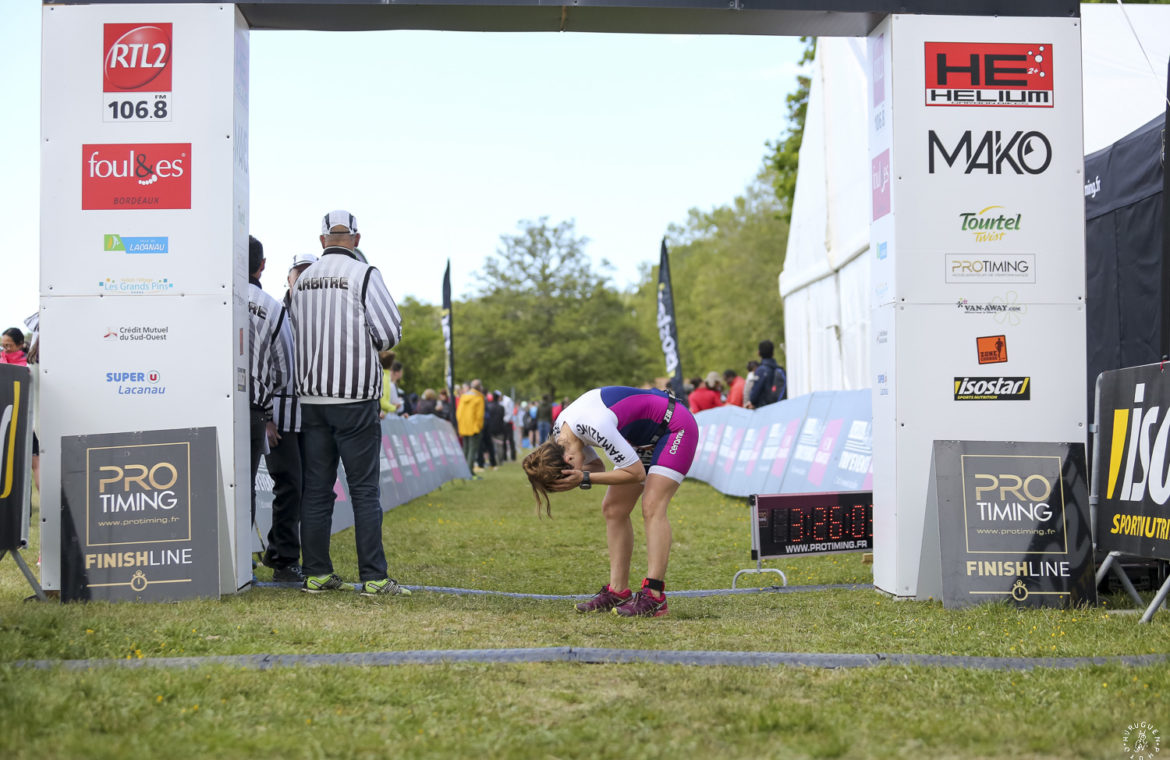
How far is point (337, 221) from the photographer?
6.66 meters

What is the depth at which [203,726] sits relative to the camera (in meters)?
3.32

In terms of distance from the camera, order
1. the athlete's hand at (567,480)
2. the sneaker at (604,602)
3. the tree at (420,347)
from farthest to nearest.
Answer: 1. the tree at (420,347)
2. the sneaker at (604,602)
3. the athlete's hand at (567,480)

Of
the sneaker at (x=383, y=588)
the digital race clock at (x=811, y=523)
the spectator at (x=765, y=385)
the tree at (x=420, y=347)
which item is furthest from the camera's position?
the tree at (x=420, y=347)

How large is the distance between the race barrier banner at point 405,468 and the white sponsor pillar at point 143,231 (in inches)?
79.5

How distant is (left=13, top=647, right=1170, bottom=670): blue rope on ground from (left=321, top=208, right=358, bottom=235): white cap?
316 centimetres

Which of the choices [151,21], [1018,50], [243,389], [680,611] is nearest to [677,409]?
[680,611]

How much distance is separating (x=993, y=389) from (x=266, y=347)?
15.0ft

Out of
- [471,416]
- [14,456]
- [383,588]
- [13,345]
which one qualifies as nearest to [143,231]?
[14,456]

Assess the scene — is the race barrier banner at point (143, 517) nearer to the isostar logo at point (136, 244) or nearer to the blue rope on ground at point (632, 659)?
the isostar logo at point (136, 244)

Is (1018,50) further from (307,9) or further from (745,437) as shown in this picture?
(745,437)

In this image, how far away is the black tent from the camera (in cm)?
894

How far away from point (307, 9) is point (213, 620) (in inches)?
145

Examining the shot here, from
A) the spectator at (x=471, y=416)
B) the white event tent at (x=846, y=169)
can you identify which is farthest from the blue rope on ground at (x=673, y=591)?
the spectator at (x=471, y=416)

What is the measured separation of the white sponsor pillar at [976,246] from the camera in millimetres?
6438
